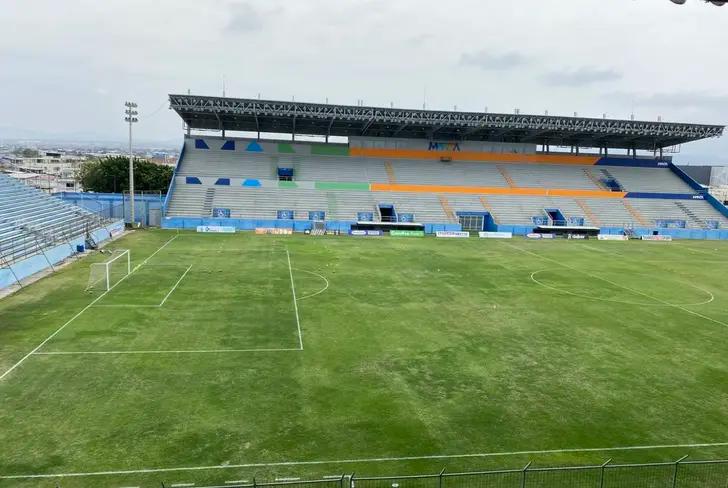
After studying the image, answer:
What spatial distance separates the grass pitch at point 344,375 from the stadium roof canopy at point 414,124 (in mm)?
30350

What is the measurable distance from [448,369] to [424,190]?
152 ft

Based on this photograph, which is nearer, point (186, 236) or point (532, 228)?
point (186, 236)

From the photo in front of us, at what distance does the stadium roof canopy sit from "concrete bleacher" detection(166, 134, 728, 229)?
11.3ft

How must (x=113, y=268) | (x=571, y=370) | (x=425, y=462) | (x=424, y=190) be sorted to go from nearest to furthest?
1. (x=425, y=462)
2. (x=571, y=370)
3. (x=113, y=268)
4. (x=424, y=190)

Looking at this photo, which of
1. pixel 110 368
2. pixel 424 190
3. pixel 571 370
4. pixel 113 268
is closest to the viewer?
pixel 110 368

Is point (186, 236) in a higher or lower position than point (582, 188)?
lower

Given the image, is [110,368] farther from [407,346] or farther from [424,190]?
[424,190]

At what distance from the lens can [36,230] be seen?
3194cm

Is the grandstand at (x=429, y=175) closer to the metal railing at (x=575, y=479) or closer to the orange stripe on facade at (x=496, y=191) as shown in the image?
the orange stripe on facade at (x=496, y=191)

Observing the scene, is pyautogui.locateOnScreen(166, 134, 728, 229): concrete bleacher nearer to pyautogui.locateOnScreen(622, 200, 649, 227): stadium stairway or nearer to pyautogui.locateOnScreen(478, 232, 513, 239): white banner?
pyautogui.locateOnScreen(622, 200, 649, 227): stadium stairway

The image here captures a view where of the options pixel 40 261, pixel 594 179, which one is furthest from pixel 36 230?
pixel 594 179

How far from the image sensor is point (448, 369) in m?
16.7

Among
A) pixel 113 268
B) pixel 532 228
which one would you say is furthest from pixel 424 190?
pixel 113 268

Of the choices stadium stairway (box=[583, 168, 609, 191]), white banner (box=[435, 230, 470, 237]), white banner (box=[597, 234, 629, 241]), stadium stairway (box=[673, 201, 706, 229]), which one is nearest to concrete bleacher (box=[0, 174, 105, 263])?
white banner (box=[435, 230, 470, 237])
